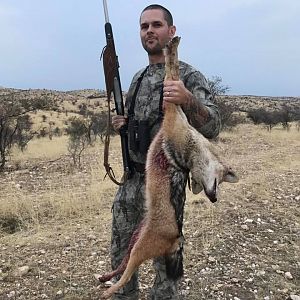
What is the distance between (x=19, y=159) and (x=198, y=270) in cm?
956

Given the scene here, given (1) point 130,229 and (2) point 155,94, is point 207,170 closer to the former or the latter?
(2) point 155,94

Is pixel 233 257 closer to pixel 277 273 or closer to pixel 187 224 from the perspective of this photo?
pixel 277 273

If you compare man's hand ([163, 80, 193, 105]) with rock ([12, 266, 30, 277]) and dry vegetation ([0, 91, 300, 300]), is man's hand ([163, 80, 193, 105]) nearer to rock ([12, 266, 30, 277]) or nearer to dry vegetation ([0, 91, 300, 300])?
dry vegetation ([0, 91, 300, 300])

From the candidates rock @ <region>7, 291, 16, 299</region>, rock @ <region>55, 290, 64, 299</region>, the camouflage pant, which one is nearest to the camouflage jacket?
the camouflage pant

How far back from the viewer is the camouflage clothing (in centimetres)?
296

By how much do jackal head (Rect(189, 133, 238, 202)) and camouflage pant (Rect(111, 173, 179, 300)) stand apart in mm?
1069

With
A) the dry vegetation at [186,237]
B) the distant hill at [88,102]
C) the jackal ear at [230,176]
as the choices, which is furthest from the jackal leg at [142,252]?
the distant hill at [88,102]

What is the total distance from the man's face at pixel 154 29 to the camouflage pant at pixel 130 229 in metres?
0.90

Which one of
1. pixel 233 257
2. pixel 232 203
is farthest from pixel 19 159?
pixel 233 257

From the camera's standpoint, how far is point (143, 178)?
3.26 meters

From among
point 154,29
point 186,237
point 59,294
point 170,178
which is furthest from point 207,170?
point 186,237

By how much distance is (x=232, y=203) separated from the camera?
756 centimetres

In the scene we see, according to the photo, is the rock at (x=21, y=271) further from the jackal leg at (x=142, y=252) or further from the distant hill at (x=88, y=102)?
the distant hill at (x=88, y=102)

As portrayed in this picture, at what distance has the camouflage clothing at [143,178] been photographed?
2.96 m
